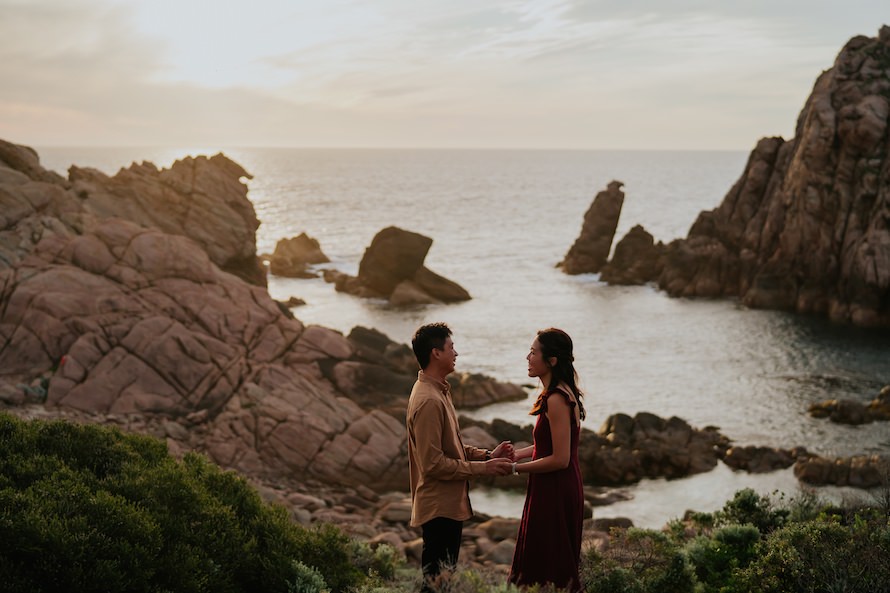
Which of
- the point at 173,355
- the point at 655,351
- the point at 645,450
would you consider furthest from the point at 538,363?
the point at 655,351

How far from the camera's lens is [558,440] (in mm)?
7352

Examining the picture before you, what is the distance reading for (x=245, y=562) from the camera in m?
10.1

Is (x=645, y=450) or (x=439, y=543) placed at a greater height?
(x=439, y=543)

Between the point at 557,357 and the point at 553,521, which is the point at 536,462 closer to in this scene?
the point at 553,521

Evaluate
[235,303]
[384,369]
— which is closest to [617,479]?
[384,369]

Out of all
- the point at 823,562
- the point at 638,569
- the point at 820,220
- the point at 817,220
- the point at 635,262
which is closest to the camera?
the point at 823,562

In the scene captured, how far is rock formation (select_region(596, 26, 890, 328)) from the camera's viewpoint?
186 ft

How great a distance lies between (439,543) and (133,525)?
372 centimetres

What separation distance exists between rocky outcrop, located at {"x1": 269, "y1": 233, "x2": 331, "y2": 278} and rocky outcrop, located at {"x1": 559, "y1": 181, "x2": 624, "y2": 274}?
27088 millimetres

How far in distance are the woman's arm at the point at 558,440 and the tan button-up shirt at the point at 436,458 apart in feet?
1.93

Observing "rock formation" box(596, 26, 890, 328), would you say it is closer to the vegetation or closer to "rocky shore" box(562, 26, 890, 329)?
"rocky shore" box(562, 26, 890, 329)

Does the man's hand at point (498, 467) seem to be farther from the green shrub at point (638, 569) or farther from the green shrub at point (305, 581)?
the green shrub at point (305, 581)

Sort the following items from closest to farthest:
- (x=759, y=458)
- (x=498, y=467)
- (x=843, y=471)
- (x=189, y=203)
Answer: (x=498, y=467), (x=843, y=471), (x=759, y=458), (x=189, y=203)

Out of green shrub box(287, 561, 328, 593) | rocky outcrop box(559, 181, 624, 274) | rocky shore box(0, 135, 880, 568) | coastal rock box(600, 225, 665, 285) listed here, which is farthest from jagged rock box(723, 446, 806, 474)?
rocky outcrop box(559, 181, 624, 274)
